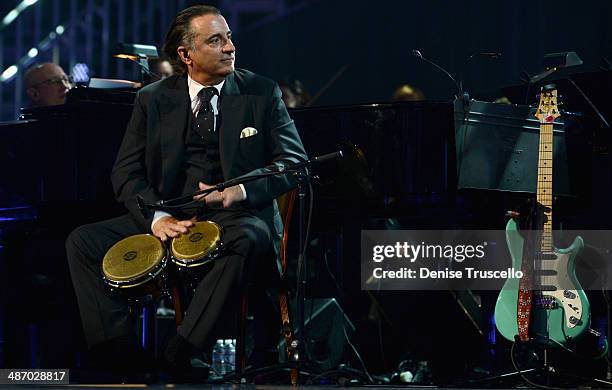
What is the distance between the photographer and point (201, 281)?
13.9 feet

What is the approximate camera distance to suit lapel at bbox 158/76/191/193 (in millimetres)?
4535

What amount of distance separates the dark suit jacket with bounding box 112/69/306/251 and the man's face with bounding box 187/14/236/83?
9 cm

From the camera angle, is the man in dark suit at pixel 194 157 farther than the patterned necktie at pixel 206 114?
No

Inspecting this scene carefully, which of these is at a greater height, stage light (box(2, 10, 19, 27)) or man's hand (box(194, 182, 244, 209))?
stage light (box(2, 10, 19, 27))

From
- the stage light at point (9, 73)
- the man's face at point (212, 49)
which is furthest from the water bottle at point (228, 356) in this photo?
the stage light at point (9, 73)

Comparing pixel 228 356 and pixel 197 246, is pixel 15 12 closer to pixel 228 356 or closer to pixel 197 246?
pixel 228 356

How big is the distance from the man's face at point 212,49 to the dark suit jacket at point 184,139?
9 cm

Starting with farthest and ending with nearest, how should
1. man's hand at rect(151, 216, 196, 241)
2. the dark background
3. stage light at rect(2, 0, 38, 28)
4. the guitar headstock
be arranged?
1. stage light at rect(2, 0, 38, 28)
2. the dark background
3. the guitar headstock
4. man's hand at rect(151, 216, 196, 241)

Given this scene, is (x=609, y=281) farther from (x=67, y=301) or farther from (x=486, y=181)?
(x=67, y=301)

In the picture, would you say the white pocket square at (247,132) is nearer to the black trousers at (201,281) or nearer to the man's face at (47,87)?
the black trousers at (201,281)

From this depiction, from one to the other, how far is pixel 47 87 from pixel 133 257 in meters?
3.13

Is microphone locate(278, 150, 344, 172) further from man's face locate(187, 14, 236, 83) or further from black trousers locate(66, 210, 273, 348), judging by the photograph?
man's face locate(187, 14, 236, 83)

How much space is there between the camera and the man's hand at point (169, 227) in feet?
14.0

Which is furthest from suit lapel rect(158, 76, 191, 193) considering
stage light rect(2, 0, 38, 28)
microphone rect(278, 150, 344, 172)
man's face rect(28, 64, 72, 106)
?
stage light rect(2, 0, 38, 28)
